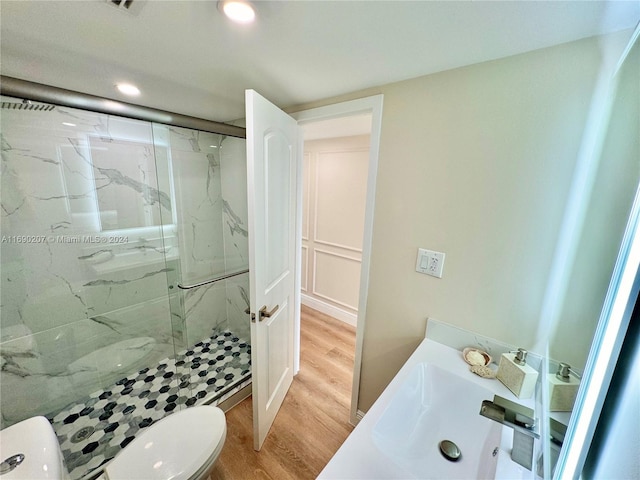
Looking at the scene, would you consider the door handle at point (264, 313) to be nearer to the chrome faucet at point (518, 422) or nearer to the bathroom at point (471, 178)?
the bathroom at point (471, 178)

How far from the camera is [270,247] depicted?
1.40 metres

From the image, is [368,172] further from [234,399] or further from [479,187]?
[234,399]

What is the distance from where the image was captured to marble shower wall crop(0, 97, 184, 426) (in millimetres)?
1454

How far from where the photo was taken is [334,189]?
281cm

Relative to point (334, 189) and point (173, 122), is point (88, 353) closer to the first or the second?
point (173, 122)

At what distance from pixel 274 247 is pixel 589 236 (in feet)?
4.25

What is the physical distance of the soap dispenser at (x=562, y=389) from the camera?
23.3 inches

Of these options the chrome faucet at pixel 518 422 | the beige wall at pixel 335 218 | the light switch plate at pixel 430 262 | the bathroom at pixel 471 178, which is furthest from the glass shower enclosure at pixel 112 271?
the chrome faucet at pixel 518 422

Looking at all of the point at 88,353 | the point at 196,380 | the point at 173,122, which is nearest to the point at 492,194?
the point at 173,122

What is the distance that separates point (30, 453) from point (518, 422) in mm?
1679

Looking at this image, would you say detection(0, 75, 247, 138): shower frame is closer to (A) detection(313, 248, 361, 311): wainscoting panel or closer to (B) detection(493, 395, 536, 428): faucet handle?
(A) detection(313, 248, 361, 311): wainscoting panel

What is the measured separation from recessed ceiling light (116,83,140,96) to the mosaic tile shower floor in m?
2.03

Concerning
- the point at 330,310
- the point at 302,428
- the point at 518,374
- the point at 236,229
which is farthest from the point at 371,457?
the point at 330,310

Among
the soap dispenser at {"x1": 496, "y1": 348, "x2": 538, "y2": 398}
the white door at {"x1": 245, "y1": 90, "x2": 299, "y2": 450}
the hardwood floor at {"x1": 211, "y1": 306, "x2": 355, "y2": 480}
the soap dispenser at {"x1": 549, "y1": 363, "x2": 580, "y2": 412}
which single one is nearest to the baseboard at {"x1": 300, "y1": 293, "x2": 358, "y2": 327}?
the hardwood floor at {"x1": 211, "y1": 306, "x2": 355, "y2": 480}
